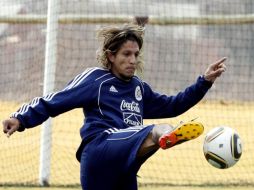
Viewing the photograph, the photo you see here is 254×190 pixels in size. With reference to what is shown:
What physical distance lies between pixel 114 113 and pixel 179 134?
78 cm

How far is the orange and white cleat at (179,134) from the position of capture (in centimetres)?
536

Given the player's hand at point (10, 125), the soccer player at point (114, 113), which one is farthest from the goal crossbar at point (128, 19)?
the player's hand at point (10, 125)

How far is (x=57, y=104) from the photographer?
5.93 meters

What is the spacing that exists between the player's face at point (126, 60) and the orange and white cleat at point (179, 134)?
925 mm

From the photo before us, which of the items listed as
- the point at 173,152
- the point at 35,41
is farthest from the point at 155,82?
the point at 173,152

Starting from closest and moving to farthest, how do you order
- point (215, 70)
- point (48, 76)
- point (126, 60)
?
point (126, 60), point (215, 70), point (48, 76)

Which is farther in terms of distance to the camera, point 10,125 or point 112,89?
point 112,89

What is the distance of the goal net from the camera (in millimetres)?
10302

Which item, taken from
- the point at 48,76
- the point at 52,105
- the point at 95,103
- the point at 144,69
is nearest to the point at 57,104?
the point at 52,105

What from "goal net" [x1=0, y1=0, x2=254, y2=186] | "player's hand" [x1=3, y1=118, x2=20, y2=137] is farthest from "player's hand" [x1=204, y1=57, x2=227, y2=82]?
"goal net" [x1=0, y1=0, x2=254, y2=186]

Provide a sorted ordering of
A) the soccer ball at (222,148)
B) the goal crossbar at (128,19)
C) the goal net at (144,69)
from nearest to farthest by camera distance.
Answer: the soccer ball at (222,148) < the goal crossbar at (128,19) < the goal net at (144,69)

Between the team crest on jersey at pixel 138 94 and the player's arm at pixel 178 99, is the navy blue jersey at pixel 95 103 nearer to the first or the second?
the team crest on jersey at pixel 138 94

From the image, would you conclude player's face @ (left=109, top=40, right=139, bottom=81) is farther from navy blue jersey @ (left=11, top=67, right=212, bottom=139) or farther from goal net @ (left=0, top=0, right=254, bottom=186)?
goal net @ (left=0, top=0, right=254, bottom=186)

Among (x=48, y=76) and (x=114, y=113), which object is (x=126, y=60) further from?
(x=48, y=76)
